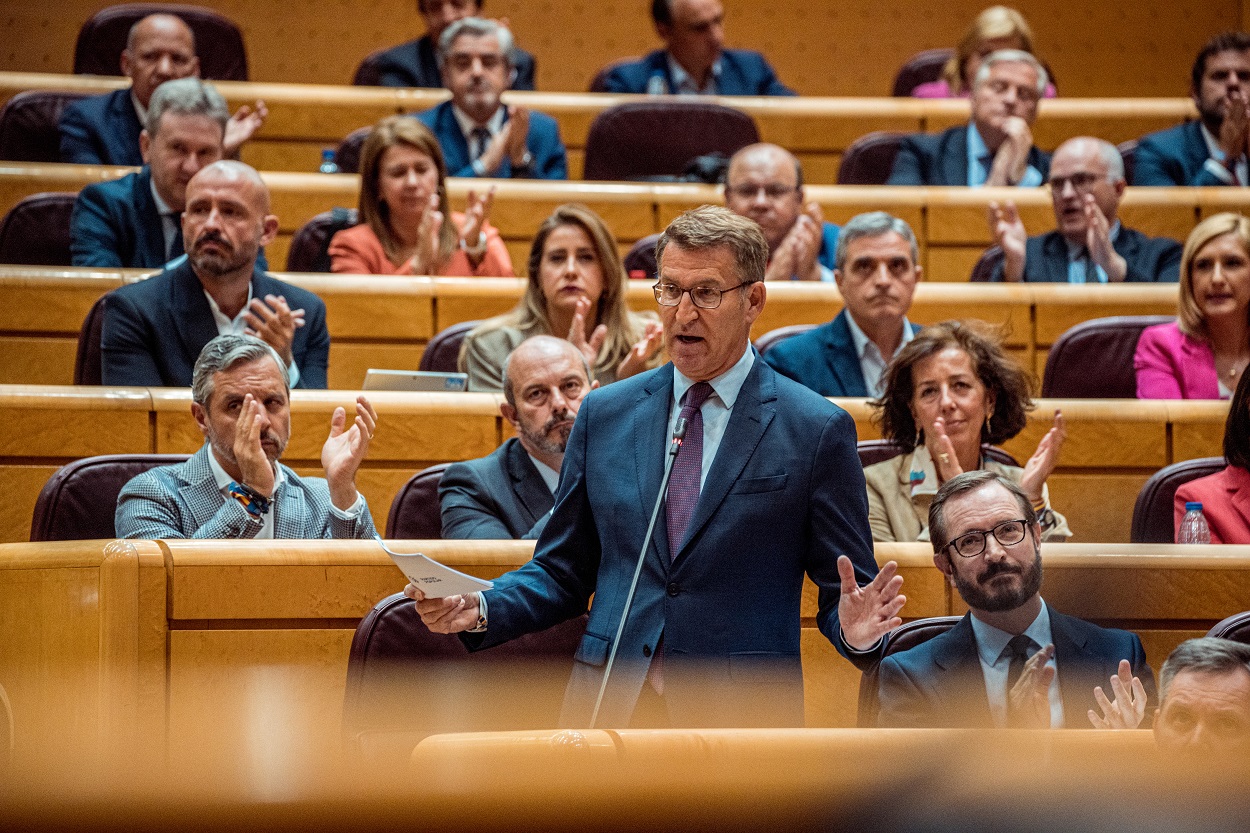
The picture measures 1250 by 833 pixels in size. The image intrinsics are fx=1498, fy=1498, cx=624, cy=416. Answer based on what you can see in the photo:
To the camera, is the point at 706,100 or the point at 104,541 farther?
the point at 706,100

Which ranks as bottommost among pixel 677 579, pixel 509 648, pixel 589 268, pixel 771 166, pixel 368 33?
pixel 509 648

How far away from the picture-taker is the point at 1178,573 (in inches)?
50.0

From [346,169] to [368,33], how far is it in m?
0.93

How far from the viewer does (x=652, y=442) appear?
998mm

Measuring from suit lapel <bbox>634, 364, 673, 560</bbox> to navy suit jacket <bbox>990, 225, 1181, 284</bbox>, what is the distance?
1277 millimetres

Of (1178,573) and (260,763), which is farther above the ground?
(260,763)

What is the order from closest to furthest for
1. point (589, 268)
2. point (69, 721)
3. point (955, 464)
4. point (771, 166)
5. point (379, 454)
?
point (69, 721) → point (955, 464) → point (379, 454) → point (589, 268) → point (771, 166)

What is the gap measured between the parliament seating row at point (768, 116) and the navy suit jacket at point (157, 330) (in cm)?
101

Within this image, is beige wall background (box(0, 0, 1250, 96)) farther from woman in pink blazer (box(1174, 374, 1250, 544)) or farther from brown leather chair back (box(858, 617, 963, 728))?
brown leather chair back (box(858, 617, 963, 728))

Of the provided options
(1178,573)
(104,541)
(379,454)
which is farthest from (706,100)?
(104,541)

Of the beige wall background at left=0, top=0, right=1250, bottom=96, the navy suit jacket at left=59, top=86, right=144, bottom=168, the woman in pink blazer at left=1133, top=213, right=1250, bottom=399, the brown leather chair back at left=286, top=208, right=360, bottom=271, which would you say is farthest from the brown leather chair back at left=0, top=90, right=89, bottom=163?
the woman in pink blazer at left=1133, top=213, right=1250, bottom=399

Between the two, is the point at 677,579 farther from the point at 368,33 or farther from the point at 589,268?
the point at 368,33

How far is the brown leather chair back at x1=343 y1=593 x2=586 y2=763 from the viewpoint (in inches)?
40.1

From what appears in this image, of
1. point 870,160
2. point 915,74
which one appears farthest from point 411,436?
point 915,74
